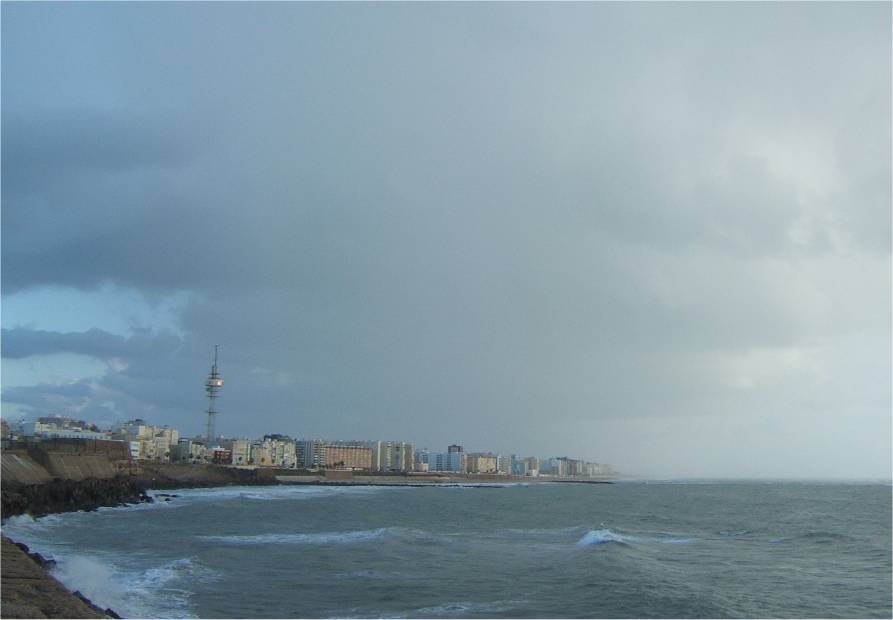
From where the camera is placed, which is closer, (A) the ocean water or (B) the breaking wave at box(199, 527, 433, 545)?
(A) the ocean water

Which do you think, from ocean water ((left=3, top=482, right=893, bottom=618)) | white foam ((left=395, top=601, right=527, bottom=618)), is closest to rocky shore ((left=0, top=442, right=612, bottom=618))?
ocean water ((left=3, top=482, right=893, bottom=618))

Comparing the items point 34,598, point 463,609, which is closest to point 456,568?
point 463,609

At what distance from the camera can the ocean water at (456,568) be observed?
1741cm

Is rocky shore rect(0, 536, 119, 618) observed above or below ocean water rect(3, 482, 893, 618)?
above

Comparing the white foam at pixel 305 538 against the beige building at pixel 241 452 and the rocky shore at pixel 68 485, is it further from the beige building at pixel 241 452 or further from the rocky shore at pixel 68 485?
the beige building at pixel 241 452

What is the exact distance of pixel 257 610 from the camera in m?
16.4

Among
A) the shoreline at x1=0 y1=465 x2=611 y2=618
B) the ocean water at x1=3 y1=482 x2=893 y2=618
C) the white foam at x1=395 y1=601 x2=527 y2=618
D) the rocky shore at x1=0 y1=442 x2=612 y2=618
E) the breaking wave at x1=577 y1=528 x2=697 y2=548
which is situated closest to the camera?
the shoreline at x1=0 y1=465 x2=611 y2=618

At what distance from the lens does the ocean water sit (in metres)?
17.4

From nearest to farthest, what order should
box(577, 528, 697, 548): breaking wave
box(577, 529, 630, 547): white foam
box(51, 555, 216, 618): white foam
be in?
box(51, 555, 216, 618): white foam, box(577, 529, 630, 547): white foam, box(577, 528, 697, 548): breaking wave

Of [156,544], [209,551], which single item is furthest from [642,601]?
[156,544]

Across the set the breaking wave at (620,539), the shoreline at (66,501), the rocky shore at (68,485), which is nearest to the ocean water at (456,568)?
the breaking wave at (620,539)

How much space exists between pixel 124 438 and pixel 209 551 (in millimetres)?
122290

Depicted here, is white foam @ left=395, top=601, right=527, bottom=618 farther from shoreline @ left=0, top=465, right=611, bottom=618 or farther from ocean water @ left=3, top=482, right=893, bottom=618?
shoreline @ left=0, top=465, right=611, bottom=618

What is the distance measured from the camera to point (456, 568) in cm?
2312
